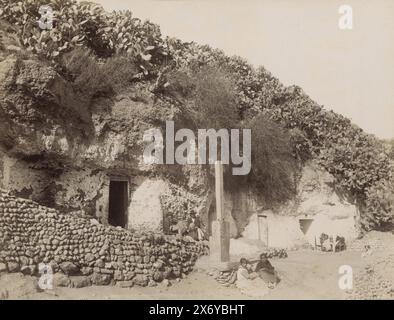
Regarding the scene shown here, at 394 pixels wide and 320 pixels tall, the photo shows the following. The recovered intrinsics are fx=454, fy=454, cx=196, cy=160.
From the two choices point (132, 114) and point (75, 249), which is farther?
point (132, 114)

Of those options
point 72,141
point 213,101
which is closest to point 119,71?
point 72,141

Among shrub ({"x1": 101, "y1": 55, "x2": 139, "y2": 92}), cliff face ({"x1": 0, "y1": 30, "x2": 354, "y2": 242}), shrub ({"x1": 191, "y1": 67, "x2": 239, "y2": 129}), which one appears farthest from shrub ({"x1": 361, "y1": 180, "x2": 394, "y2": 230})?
shrub ({"x1": 101, "y1": 55, "x2": 139, "y2": 92})

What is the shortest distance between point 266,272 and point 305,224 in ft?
21.2

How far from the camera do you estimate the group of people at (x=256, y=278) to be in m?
11.6

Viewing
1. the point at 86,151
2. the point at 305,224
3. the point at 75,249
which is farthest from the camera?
the point at 305,224

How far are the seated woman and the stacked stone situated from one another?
5.55 feet

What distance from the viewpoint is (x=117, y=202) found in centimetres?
1521

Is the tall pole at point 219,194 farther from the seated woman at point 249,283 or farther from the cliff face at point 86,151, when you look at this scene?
the cliff face at point 86,151

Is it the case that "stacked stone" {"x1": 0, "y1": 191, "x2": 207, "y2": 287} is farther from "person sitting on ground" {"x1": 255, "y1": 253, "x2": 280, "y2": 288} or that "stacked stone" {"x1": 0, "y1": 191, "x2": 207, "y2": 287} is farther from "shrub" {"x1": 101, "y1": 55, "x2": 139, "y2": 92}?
"shrub" {"x1": 101, "y1": 55, "x2": 139, "y2": 92}

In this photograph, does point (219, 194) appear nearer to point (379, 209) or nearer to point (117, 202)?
point (117, 202)

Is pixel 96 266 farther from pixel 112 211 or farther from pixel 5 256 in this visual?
pixel 112 211

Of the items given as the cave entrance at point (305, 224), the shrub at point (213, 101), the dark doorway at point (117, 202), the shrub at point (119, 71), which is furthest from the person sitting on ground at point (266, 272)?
the shrub at point (119, 71)
